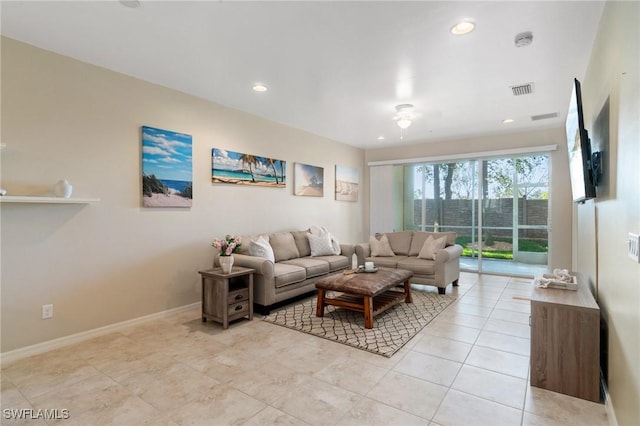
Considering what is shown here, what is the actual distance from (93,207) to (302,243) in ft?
9.18

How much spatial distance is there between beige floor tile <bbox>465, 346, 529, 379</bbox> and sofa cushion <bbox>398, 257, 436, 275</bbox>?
1836mm

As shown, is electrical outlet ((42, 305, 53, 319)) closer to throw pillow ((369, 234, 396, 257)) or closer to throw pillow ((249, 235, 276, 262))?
throw pillow ((249, 235, 276, 262))

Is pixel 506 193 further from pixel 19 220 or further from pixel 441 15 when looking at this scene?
pixel 19 220

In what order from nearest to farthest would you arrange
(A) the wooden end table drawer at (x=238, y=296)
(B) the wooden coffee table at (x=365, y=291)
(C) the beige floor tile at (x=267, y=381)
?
(C) the beige floor tile at (x=267, y=381), (B) the wooden coffee table at (x=365, y=291), (A) the wooden end table drawer at (x=238, y=296)

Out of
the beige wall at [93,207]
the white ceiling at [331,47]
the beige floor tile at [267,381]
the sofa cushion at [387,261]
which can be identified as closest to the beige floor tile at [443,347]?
the beige floor tile at [267,381]

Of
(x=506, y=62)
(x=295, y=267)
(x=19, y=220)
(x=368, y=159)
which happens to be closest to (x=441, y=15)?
(x=506, y=62)

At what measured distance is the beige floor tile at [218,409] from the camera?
1902 mm

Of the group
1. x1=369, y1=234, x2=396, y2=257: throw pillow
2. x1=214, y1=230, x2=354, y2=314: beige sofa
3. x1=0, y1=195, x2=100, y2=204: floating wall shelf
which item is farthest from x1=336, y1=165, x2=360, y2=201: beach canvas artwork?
x1=0, y1=195, x2=100, y2=204: floating wall shelf

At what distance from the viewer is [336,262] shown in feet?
16.1

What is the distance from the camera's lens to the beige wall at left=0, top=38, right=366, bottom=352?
273 centimetres

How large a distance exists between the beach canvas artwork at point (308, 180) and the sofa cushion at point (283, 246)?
3.52ft

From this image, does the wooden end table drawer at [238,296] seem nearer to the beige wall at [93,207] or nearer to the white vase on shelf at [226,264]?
the white vase on shelf at [226,264]

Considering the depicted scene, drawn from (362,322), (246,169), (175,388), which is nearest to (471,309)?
(362,322)

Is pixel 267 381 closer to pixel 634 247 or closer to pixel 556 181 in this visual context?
pixel 634 247
